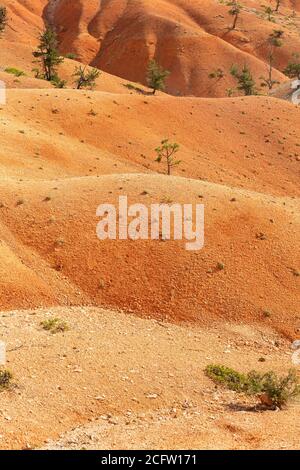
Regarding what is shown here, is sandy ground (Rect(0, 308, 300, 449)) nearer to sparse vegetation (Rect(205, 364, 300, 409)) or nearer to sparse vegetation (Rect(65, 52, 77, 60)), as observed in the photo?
sparse vegetation (Rect(205, 364, 300, 409))

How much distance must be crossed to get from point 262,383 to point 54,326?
5814mm

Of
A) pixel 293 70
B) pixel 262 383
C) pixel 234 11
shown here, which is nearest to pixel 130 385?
pixel 262 383

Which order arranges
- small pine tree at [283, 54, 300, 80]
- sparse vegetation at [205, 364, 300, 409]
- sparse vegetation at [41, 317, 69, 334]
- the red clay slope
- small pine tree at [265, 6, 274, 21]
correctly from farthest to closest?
1. small pine tree at [265, 6, 274, 21]
2. the red clay slope
3. small pine tree at [283, 54, 300, 80]
4. sparse vegetation at [41, 317, 69, 334]
5. sparse vegetation at [205, 364, 300, 409]

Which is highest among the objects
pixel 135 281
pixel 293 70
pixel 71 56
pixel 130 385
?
pixel 71 56

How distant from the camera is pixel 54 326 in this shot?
46.8 feet

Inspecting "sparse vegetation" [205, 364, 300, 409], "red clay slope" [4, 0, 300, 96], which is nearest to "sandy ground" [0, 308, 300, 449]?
"sparse vegetation" [205, 364, 300, 409]

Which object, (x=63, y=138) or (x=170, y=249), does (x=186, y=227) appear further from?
(x=63, y=138)

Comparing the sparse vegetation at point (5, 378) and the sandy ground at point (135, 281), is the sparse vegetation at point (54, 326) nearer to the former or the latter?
the sandy ground at point (135, 281)

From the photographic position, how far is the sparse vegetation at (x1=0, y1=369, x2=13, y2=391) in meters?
11.3

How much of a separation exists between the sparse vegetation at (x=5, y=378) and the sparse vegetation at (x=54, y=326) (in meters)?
2.59

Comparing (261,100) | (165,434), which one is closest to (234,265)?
(165,434)

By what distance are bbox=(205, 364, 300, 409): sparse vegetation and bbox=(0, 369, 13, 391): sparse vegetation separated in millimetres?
5084

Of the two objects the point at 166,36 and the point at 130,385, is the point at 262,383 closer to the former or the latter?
the point at 130,385

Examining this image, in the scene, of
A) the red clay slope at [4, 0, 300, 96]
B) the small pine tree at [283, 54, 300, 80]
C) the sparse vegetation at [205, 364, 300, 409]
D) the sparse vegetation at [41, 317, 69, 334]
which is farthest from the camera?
the red clay slope at [4, 0, 300, 96]
